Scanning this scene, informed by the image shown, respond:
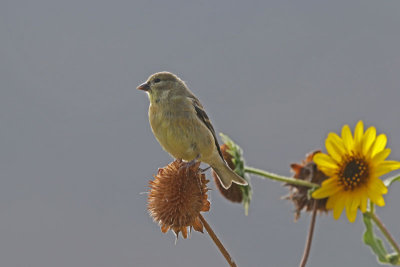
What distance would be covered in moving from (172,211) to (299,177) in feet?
2.80

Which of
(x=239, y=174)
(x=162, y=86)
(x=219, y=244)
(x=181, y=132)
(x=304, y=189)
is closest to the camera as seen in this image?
(x=219, y=244)

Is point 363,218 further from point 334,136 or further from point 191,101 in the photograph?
point 191,101

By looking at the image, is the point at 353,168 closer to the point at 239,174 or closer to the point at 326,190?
the point at 326,190

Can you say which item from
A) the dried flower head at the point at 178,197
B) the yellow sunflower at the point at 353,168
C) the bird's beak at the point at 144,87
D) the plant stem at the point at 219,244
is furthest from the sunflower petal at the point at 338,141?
the bird's beak at the point at 144,87

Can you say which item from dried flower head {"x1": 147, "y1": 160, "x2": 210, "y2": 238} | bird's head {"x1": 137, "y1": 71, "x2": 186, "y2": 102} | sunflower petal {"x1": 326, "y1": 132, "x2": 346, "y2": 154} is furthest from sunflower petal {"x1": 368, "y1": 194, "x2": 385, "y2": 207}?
bird's head {"x1": 137, "y1": 71, "x2": 186, "y2": 102}

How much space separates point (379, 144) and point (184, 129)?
1.24 m

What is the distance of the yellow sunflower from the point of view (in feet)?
7.39

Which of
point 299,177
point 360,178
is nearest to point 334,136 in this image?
point 360,178

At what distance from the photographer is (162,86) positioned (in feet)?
11.3

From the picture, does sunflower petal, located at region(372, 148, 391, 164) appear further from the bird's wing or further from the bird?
the bird's wing

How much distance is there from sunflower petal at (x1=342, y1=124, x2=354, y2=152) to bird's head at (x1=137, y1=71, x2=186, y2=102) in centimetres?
133

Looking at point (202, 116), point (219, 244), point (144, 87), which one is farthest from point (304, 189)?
point (144, 87)

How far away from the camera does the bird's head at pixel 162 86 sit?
339 centimetres

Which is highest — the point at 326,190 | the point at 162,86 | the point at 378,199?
the point at 162,86
